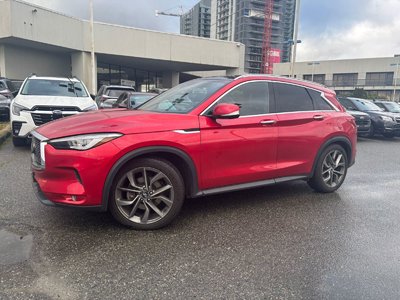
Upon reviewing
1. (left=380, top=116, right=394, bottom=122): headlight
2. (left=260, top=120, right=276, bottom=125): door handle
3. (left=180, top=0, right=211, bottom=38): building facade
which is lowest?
(left=380, top=116, right=394, bottom=122): headlight

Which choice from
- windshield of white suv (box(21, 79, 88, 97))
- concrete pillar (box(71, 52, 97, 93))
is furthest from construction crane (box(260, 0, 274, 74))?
windshield of white suv (box(21, 79, 88, 97))

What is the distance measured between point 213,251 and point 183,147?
1113 mm

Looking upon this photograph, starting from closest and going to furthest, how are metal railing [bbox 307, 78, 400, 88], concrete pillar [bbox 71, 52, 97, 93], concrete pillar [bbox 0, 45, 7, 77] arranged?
concrete pillar [bbox 0, 45, 7, 77]
concrete pillar [bbox 71, 52, 97, 93]
metal railing [bbox 307, 78, 400, 88]

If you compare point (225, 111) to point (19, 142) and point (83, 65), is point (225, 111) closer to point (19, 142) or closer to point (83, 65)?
point (19, 142)

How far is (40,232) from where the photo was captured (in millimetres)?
3490

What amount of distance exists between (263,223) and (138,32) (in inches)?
1087

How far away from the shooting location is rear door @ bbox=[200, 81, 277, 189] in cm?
386

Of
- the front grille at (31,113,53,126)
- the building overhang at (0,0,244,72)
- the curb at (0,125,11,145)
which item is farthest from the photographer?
the building overhang at (0,0,244,72)

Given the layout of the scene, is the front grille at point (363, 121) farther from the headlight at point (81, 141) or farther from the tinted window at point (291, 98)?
the headlight at point (81, 141)

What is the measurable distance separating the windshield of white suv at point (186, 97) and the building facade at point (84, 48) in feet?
67.2

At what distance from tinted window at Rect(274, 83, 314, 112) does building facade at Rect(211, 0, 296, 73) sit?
105892 millimetres

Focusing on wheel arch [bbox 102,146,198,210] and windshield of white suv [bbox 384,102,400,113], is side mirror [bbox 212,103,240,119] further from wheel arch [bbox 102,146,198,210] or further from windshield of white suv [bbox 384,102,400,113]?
windshield of white suv [bbox 384,102,400,113]

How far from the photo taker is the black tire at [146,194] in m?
3.50

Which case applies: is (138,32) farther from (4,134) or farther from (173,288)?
(173,288)
